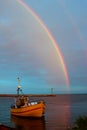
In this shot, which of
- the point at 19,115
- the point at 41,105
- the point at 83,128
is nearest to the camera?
the point at 83,128

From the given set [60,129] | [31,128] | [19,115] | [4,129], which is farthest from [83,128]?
[19,115]

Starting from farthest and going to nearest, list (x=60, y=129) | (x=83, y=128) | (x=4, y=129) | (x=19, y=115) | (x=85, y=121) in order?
(x=19, y=115) < (x=60, y=129) < (x=85, y=121) < (x=83, y=128) < (x=4, y=129)

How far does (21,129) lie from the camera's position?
5103 cm

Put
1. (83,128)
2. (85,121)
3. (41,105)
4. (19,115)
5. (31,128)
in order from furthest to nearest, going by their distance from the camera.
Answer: (19,115) < (41,105) < (31,128) < (85,121) < (83,128)

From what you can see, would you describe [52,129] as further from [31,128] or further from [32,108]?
[32,108]

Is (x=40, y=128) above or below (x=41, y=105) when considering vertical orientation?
below

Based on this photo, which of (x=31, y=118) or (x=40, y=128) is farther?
(x=31, y=118)

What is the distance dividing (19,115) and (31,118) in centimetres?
367

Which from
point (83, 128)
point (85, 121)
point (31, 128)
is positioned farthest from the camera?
point (31, 128)

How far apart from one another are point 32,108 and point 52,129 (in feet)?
48.1

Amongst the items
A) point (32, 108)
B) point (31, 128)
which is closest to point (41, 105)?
point (32, 108)

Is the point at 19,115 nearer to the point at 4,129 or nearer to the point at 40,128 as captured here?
the point at 40,128

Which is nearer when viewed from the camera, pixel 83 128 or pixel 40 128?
pixel 83 128

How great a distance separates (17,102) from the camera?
70.1 metres
